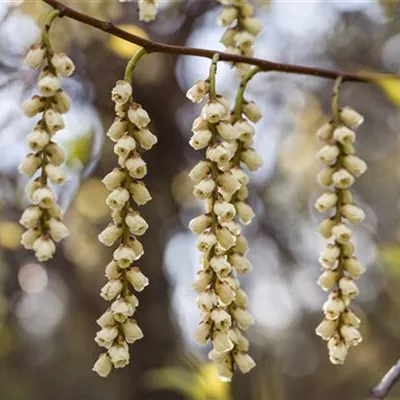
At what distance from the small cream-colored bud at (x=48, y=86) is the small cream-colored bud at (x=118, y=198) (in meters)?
0.18

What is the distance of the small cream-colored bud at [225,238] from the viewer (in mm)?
1154

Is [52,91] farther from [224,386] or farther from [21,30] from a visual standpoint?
[21,30]

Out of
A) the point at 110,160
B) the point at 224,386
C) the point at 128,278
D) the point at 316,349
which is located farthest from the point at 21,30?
the point at 316,349

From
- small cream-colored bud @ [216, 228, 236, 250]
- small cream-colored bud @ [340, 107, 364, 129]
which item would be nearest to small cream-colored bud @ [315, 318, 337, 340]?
small cream-colored bud @ [216, 228, 236, 250]

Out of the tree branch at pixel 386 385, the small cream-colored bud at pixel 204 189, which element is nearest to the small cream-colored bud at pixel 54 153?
the small cream-colored bud at pixel 204 189

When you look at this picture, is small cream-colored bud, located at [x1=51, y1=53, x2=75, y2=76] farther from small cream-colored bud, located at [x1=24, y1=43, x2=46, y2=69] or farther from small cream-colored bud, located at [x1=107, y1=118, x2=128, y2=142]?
small cream-colored bud, located at [x1=107, y1=118, x2=128, y2=142]

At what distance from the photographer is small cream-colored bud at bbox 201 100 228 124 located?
3.82 ft

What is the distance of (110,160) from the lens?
488cm

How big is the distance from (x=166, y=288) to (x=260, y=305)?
2.82 meters

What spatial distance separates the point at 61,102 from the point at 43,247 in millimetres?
223

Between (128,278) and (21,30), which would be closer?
(128,278)

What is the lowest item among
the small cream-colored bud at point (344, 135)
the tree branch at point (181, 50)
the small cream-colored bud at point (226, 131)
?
the small cream-colored bud at point (226, 131)

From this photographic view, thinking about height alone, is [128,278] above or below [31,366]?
above

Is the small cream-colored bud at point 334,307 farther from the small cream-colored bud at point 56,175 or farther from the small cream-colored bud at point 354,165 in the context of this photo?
the small cream-colored bud at point 56,175
